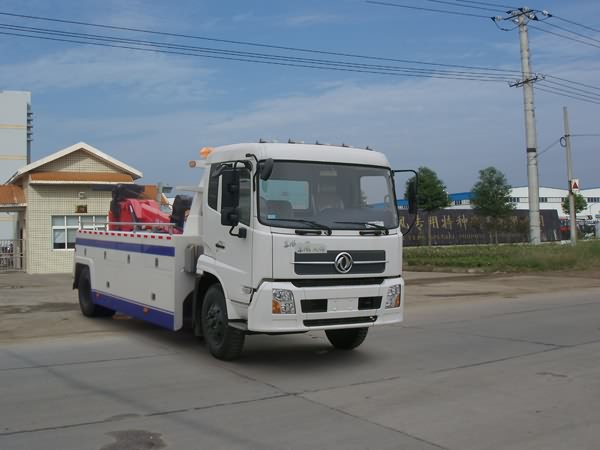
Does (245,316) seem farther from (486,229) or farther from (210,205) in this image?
(486,229)

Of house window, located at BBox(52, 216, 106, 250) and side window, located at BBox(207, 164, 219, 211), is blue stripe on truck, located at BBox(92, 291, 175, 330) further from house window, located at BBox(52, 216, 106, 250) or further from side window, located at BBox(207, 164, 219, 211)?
house window, located at BBox(52, 216, 106, 250)

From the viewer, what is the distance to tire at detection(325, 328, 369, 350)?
9398 mm

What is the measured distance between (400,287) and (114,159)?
21853mm

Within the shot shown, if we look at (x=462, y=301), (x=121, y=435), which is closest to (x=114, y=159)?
(x=462, y=301)

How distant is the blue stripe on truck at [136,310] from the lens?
935 centimetres

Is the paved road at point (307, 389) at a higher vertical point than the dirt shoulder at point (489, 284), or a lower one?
lower

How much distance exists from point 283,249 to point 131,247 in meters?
3.75

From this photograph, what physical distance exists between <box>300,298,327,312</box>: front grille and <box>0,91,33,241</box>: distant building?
55355 millimetres

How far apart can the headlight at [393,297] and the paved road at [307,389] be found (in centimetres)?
79

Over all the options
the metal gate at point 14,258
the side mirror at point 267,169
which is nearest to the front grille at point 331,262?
the side mirror at point 267,169

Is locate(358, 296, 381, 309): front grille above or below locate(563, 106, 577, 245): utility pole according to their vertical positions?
below

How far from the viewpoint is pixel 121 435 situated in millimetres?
5594

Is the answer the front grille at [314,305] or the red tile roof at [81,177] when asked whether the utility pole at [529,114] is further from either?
the front grille at [314,305]

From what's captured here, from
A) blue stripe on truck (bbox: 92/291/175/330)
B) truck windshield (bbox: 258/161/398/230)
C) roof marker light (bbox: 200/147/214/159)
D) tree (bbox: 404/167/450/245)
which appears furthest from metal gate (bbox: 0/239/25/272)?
tree (bbox: 404/167/450/245)
